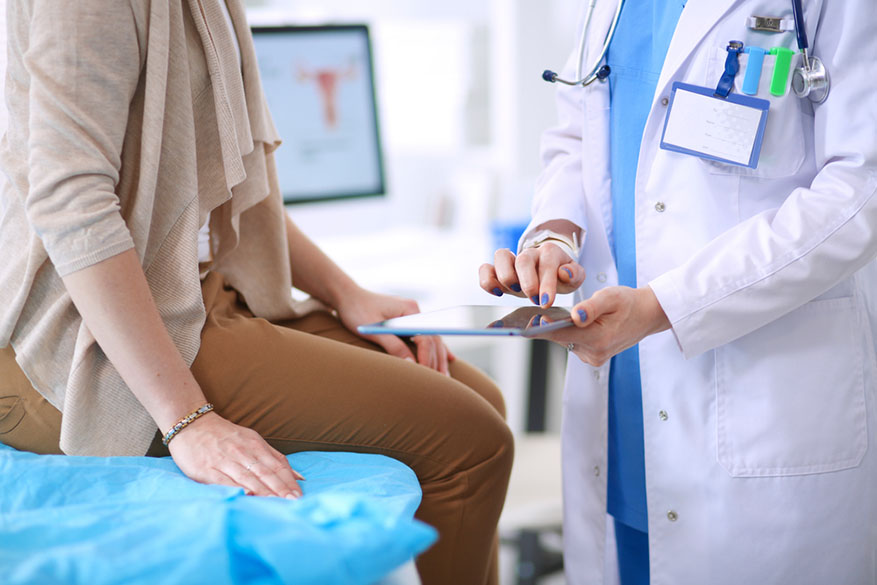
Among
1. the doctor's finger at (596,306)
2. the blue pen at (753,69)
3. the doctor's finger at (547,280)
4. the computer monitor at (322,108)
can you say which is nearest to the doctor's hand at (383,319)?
the doctor's finger at (547,280)

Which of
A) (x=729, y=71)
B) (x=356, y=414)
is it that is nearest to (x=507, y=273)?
(x=356, y=414)

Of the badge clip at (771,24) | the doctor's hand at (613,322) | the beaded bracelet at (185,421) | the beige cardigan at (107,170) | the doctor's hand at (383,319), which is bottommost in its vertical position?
the doctor's hand at (383,319)

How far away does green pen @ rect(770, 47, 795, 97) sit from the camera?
0.95 m

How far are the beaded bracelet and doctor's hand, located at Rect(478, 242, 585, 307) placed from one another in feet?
1.34

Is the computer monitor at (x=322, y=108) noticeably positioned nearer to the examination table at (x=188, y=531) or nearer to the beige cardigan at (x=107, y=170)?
the beige cardigan at (x=107, y=170)

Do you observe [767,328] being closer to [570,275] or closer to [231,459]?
[570,275]

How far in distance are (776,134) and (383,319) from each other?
0.63 metres

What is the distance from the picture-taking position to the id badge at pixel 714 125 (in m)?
0.99

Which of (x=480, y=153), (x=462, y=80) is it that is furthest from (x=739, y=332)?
(x=462, y=80)

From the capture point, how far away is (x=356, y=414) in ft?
3.23

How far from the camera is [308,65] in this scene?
2.26 metres

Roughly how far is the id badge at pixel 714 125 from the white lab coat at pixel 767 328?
2 cm

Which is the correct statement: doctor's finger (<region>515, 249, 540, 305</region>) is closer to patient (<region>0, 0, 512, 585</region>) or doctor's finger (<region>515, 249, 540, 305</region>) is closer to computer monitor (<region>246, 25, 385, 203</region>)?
patient (<region>0, 0, 512, 585</region>)

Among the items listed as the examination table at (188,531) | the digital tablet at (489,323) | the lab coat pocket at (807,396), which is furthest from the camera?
the lab coat pocket at (807,396)
